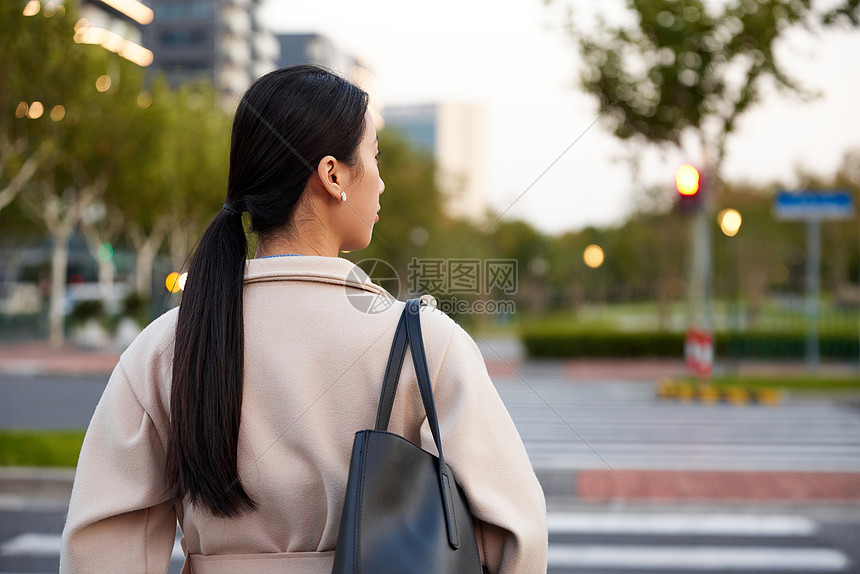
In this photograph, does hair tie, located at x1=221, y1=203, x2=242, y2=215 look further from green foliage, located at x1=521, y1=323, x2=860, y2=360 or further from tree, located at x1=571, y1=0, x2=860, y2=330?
green foliage, located at x1=521, y1=323, x2=860, y2=360

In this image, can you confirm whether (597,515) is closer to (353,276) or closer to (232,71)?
(353,276)

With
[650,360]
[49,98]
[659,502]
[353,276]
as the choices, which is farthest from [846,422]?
[49,98]

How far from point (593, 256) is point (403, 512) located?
30638 millimetres

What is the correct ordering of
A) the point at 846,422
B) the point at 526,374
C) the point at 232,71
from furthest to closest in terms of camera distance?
1. the point at 232,71
2. the point at 526,374
3. the point at 846,422

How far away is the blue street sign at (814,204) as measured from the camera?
45.0 feet

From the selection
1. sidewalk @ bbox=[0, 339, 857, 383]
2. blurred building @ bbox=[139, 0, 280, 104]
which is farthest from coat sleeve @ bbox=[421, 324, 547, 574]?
blurred building @ bbox=[139, 0, 280, 104]

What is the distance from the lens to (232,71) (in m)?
69.8

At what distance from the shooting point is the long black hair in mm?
1348

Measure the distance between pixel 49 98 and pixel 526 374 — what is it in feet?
34.6

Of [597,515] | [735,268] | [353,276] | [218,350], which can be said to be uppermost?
[735,268]

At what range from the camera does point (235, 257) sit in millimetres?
1421

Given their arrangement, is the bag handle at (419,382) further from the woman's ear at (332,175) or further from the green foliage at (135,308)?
the green foliage at (135,308)

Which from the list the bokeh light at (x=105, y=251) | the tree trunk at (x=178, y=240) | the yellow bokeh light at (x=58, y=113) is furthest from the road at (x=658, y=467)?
the tree trunk at (x=178, y=240)

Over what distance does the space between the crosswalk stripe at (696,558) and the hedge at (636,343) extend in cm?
1404
